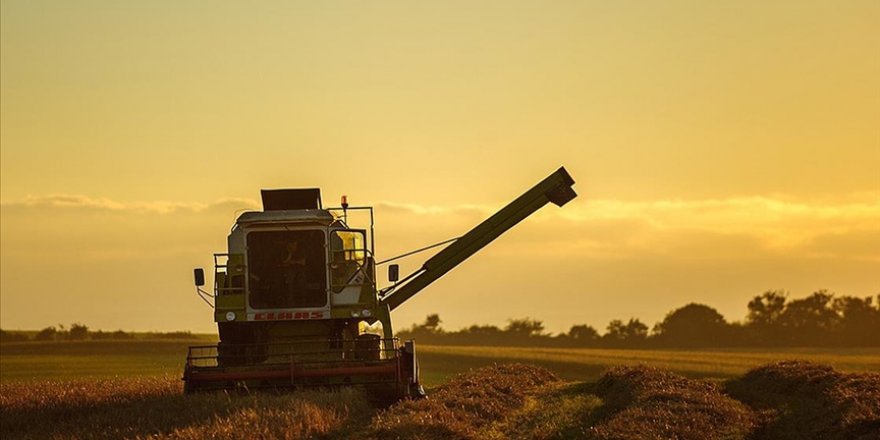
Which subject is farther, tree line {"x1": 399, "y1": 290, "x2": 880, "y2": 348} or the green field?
tree line {"x1": 399, "y1": 290, "x2": 880, "y2": 348}

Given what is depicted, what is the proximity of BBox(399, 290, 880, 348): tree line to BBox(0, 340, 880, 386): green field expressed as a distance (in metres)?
9.50

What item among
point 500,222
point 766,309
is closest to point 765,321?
point 766,309

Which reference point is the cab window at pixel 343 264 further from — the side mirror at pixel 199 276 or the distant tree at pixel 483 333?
the distant tree at pixel 483 333

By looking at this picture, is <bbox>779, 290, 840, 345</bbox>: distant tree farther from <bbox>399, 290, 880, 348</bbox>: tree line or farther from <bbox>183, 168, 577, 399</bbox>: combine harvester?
<bbox>183, 168, 577, 399</bbox>: combine harvester

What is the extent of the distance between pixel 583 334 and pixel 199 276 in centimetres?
5766

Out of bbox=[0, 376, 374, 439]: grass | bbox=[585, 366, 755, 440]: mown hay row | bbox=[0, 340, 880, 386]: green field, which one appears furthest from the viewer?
bbox=[0, 340, 880, 386]: green field

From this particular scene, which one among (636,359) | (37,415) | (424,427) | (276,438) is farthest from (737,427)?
(636,359)

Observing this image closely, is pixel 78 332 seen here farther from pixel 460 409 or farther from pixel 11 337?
pixel 460 409

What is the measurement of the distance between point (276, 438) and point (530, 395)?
11.3 meters

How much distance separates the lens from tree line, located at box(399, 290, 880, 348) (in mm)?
77312

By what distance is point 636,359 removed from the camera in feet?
185

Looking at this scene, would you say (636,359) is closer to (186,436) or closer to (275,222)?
(275,222)

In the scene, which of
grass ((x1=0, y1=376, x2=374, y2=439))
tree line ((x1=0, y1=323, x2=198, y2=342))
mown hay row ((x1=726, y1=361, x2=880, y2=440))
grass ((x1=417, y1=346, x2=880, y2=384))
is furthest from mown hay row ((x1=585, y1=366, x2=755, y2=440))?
tree line ((x1=0, y1=323, x2=198, y2=342))

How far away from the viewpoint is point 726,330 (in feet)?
262
